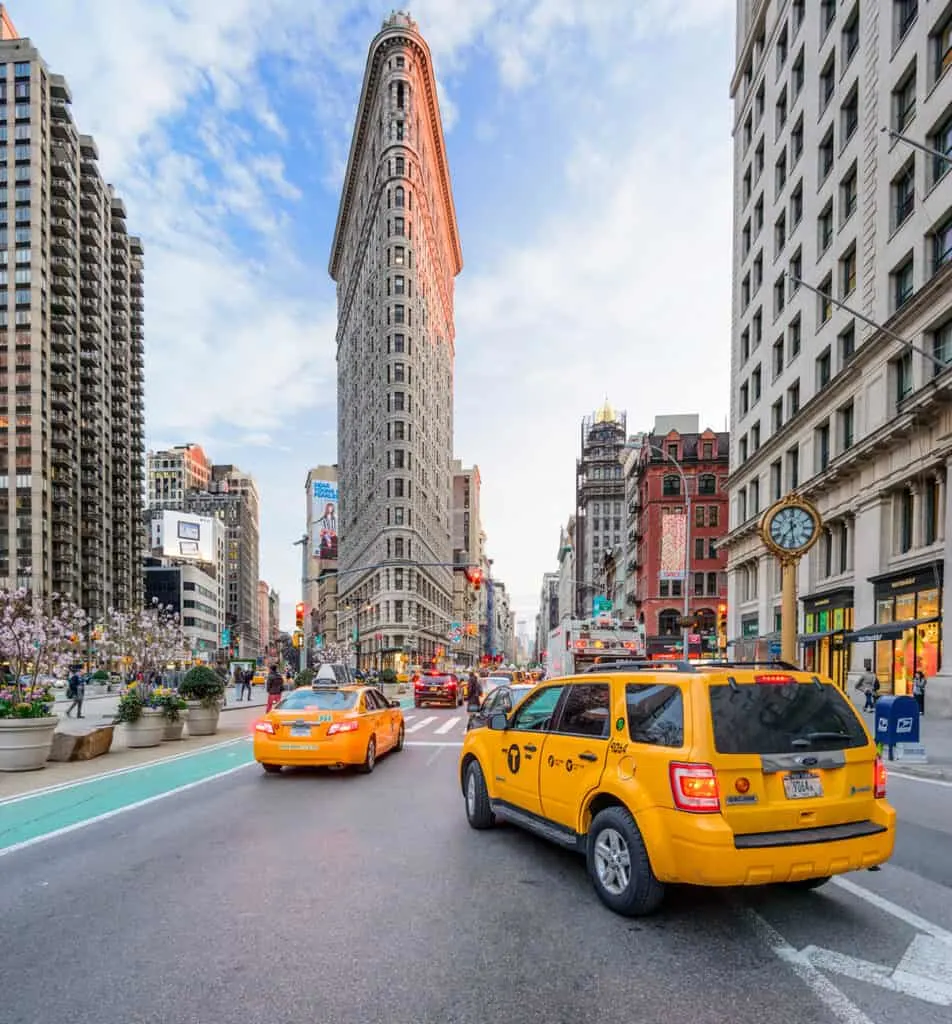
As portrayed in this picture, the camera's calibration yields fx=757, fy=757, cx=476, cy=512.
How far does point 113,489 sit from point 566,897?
122m

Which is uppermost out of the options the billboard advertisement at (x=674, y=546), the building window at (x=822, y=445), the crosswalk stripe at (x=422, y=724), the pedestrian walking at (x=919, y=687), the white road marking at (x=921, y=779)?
the building window at (x=822, y=445)

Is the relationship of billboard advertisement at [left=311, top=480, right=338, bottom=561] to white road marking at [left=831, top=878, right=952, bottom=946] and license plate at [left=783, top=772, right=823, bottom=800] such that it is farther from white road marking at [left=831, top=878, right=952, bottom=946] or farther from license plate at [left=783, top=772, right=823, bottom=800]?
license plate at [left=783, top=772, right=823, bottom=800]

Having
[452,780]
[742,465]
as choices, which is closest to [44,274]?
[742,465]

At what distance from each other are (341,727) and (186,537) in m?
137

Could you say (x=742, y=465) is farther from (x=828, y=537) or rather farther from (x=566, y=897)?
(x=566, y=897)

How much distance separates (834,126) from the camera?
3353 cm

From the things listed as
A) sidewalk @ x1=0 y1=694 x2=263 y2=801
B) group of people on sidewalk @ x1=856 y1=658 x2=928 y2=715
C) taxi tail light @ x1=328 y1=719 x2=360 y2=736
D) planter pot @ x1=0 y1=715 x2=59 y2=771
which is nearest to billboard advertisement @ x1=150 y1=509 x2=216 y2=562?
sidewalk @ x1=0 y1=694 x2=263 y2=801

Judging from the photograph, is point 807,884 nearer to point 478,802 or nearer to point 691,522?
point 478,802

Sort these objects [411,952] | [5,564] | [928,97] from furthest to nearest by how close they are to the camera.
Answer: [5,564] → [928,97] → [411,952]

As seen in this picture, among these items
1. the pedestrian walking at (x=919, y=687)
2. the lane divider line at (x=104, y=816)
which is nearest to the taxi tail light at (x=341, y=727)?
the lane divider line at (x=104, y=816)

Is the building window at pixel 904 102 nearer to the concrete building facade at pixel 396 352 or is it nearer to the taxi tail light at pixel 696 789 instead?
the taxi tail light at pixel 696 789

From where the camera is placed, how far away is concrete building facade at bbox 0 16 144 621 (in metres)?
89.6

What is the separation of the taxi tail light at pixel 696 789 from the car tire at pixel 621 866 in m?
0.47

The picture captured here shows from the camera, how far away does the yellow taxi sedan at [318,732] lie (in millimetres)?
11438
